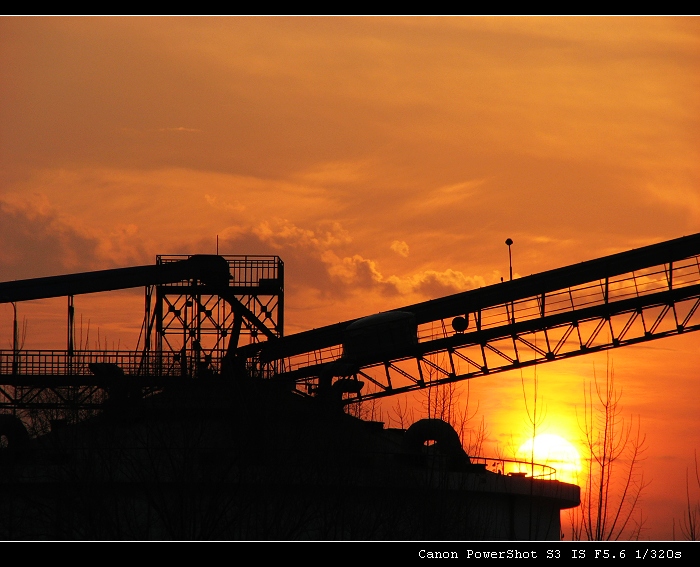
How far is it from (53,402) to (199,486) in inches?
561

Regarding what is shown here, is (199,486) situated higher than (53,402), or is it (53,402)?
(53,402)

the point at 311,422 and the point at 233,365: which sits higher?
the point at 233,365

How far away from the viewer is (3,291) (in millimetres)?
37438

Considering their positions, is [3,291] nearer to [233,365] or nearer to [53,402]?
[53,402]

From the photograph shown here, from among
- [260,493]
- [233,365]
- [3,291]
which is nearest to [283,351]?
[233,365]

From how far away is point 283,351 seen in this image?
42562 mm
